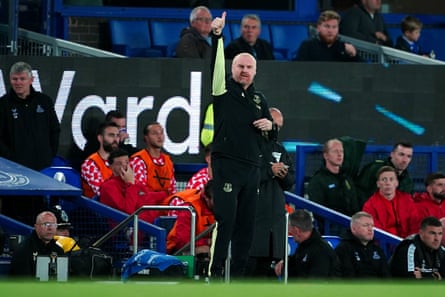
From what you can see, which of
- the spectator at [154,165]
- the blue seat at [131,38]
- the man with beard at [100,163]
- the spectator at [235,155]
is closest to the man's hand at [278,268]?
the spectator at [235,155]

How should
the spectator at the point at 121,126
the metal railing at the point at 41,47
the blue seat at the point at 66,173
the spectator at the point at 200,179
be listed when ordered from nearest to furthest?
the blue seat at the point at 66,173
the spectator at the point at 200,179
the spectator at the point at 121,126
the metal railing at the point at 41,47

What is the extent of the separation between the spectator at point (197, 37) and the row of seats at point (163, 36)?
4.87 feet

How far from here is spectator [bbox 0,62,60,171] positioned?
1514 cm

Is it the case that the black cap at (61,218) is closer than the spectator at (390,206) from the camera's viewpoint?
Yes

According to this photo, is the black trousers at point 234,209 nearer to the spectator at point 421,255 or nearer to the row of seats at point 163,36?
the spectator at point 421,255

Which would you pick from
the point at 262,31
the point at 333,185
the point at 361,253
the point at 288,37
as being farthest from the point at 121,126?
the point at 288,37

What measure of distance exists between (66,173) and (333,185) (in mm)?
2532

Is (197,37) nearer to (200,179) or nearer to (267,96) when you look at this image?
(267,96)

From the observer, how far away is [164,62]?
53.8 ft

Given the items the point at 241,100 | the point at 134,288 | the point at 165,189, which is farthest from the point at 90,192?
the point at 134,288

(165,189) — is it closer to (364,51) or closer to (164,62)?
(164,62)

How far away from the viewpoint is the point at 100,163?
49.8 ft

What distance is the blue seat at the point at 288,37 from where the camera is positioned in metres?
18.6

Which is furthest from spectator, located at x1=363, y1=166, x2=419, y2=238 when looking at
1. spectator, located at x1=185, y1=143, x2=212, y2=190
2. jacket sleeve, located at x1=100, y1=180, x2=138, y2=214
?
jacket sleeve, located at x1=100, y1=180, x2=138, y2=214
